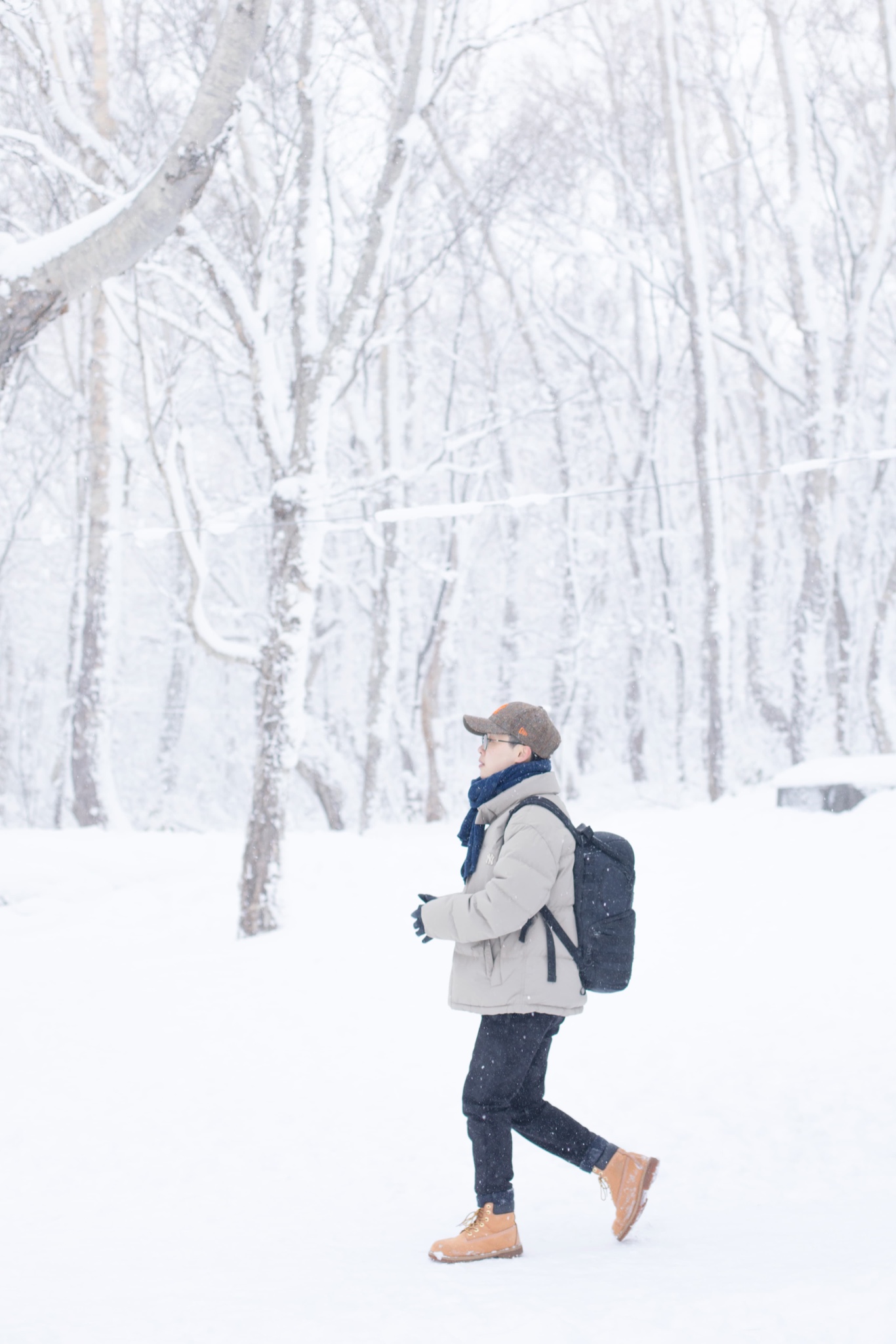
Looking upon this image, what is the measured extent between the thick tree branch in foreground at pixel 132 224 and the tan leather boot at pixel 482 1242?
12.1 ft

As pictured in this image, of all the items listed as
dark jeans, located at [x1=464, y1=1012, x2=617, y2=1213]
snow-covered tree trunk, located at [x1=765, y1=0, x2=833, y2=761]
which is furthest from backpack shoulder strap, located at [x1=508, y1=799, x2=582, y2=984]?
snow-covered tree trunk, located at [x1=765, y1=0, x2=833, y2=761]

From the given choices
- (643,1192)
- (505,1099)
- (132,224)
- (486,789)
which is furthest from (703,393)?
(505,1099)

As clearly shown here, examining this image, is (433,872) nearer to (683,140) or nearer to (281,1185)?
(281,1185)

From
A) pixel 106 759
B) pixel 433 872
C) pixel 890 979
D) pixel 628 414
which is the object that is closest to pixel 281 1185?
pixel 890 979

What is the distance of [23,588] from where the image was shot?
24156mm

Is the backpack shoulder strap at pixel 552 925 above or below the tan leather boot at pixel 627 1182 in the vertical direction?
above

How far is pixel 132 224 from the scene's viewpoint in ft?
15.1

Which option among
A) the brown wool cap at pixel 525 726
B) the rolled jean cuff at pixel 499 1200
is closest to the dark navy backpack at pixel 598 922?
the brown wool cap at pixel 525 726

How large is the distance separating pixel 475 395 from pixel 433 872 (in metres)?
13.1

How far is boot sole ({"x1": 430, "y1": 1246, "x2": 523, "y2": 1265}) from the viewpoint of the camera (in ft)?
9.54

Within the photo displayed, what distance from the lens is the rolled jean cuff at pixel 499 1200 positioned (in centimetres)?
294

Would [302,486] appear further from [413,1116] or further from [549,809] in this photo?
[549,809]

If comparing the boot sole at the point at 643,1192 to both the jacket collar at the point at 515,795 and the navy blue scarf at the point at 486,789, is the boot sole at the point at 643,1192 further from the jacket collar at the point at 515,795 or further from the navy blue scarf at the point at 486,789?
the jacket collar at the point at 515,795

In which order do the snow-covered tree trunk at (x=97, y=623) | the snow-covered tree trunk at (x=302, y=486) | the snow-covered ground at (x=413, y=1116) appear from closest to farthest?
the snow-covered ground at (x=413, y=1116) < the snow-covered tree trunk at (x=302, y=486) < the snow-covered tree trunk at (x=97, y=623)
